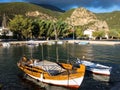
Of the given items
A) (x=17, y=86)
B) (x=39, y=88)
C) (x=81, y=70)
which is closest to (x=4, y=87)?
(x=17, y=86)

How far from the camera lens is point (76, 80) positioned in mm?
47500

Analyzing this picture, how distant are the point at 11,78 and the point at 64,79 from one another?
13493 millimetres

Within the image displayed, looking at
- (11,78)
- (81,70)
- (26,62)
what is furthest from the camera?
(26,62)

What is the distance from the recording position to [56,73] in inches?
2048

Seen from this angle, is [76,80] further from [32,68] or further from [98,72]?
[98,72]

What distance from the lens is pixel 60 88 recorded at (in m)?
49.1

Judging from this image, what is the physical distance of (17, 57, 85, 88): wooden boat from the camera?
47378 millimetres

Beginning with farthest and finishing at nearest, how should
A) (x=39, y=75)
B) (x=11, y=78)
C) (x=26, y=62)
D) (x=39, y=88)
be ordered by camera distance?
(x=26, y=62)
(x=11, y=78)
(x=39, y=75)
(x=39, y=88)

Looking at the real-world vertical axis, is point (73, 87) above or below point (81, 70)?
below

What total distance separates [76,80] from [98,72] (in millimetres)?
15956

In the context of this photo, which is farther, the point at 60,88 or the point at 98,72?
the point at 98,72

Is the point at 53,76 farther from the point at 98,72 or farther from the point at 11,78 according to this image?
the point at 98,72

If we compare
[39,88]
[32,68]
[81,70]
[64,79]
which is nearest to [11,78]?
[32,68]

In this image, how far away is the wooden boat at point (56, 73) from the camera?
47378 millimetres
